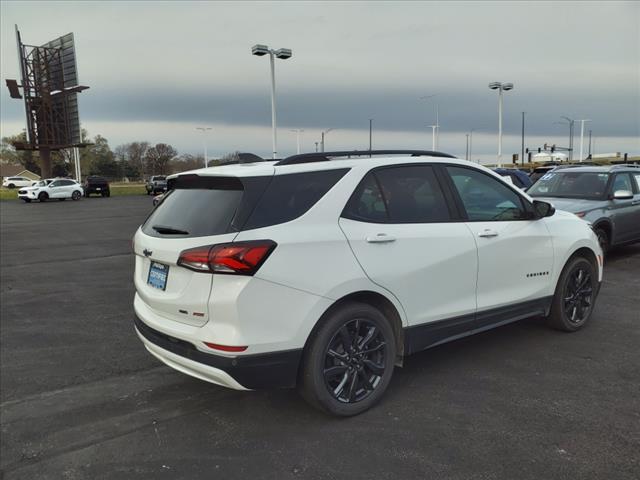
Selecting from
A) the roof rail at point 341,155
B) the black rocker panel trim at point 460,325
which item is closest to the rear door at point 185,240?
the roof rail at point 341,155

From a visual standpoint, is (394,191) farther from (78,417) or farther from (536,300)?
(78,417)

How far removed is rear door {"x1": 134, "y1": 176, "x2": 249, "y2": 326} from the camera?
3.12m

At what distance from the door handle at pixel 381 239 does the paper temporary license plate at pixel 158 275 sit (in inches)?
53.8

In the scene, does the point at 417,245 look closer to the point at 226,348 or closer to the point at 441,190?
the point at 441,190

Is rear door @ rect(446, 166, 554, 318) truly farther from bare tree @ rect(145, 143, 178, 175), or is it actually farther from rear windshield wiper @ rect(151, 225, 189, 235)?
bare tree @ rect(145, 143, 178, 175)

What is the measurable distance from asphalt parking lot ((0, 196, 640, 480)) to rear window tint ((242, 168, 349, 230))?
141 cm

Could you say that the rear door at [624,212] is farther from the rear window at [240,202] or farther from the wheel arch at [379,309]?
the rear window at [240,202]

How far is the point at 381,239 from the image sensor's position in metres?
3.49

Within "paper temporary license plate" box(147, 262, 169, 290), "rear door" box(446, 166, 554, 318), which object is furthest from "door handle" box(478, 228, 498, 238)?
"paper temporary license plate" box(147, 262, 169, 290)

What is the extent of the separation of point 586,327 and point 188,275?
4281 millimetres

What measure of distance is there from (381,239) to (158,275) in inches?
60.4

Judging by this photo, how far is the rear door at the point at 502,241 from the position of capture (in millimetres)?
4176

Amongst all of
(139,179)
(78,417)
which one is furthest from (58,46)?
(78,417)

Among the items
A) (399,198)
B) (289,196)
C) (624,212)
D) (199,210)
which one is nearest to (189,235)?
(199,210)
